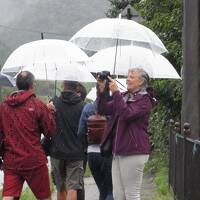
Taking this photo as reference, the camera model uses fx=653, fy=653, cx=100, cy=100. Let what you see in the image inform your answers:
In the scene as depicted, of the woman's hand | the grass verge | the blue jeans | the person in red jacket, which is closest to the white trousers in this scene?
the woman's hand

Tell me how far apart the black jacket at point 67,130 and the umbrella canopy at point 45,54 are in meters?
0.48

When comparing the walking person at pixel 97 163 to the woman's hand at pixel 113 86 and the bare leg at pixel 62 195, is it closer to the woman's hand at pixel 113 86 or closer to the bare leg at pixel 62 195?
the bare leg at pixel 62 195

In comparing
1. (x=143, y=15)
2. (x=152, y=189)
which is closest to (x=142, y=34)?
(x=152, y=189)

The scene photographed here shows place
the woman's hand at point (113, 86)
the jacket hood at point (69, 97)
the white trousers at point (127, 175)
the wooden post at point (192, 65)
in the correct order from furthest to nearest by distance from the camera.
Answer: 1. the wooden post at point (192, 65)
2. the jacket hood at point (69, 97)
3. the white trousers at point (127, 175)
4. the woman's hand at point (113, 86)

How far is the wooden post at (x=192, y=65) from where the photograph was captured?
8297 millimetres

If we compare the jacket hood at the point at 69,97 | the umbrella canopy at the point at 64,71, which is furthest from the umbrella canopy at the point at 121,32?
the jacket hood at the point at 69,97

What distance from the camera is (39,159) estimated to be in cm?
694

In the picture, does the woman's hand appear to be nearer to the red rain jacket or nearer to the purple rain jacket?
the purple rain jacket

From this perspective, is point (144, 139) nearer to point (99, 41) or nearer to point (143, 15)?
point (99, 41)

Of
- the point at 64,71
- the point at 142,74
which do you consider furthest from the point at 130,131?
the point at 64,71

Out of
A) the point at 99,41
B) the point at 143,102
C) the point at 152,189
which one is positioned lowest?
the point at 152,189

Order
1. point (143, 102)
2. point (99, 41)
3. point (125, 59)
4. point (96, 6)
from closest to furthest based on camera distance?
1. point (143, 102)
2. point (125, 59)
3. point (99, 41)
4. point (96, 6)

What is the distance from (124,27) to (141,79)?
3.58 ft

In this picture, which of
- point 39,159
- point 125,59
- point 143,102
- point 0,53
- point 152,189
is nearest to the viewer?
point 143,102
